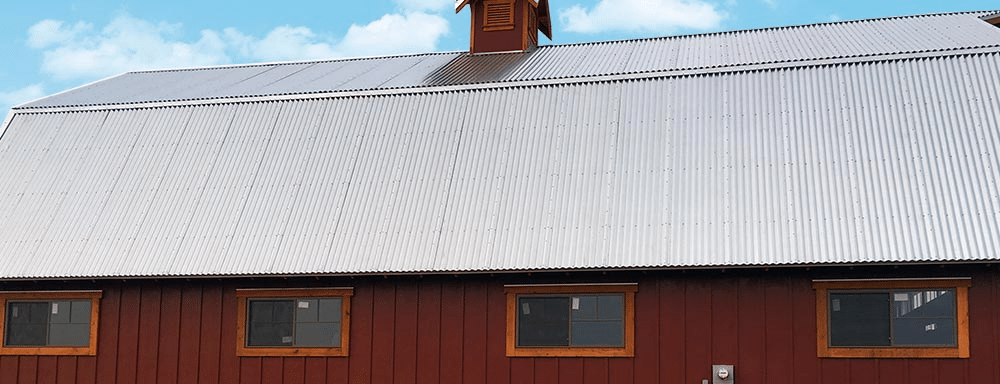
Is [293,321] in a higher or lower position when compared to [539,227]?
lower

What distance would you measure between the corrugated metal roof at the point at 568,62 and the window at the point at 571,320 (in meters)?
4.98

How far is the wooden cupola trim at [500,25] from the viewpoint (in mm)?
26516

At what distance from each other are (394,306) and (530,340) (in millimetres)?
2025

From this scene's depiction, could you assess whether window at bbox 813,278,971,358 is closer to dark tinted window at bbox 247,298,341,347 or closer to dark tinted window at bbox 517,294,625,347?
dark tinted window at bbox 517,294,625,347

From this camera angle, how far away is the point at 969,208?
16.0 metres

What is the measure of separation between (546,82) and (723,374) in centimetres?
652

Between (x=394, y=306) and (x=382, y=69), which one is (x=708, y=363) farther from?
(x=382, y=69)

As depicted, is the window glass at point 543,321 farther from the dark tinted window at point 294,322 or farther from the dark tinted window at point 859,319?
the dark tinted window at point 859,319

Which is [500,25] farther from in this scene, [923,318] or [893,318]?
[923,318]

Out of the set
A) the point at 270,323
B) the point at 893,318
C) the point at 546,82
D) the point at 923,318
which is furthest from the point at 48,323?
the point at 923,318

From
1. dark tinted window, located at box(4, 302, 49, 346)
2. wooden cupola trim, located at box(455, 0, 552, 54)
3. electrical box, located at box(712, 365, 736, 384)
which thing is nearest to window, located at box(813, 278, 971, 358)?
electrical box, located at box(712, 365, 736, 384)

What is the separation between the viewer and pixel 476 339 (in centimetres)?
1733

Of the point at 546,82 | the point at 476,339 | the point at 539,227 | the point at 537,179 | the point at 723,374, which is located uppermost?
the point at 546,82

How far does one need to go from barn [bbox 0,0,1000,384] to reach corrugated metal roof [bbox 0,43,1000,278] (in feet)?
0.14
